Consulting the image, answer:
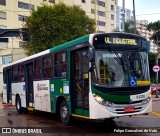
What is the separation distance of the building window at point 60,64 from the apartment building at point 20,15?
19996 mm

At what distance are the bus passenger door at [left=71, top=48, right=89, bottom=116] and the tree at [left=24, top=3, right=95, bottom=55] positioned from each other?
2771cm

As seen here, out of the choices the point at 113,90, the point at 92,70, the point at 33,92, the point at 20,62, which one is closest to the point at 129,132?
the point at 113,90

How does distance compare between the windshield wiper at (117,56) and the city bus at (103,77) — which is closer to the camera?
the city bus at (103,77)

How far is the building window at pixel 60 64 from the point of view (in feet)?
41.6

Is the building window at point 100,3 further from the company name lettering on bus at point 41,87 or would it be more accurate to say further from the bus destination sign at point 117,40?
the bus destination sign at point 117,40

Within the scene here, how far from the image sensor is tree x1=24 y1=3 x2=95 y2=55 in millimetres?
40344

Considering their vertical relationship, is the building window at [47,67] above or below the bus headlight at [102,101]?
above

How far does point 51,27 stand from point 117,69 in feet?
103

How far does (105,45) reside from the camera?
35.4ft

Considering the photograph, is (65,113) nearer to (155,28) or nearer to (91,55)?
(91,55)

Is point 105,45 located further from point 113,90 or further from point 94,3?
point 94,3

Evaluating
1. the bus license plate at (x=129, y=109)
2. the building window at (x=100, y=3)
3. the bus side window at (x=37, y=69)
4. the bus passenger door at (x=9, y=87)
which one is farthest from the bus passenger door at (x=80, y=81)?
the building window at (x=100, y=3)

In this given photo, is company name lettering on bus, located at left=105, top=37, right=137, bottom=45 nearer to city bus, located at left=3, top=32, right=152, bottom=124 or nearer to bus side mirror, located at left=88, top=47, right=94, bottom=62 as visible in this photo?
city bus, located at left=3, top=32, right=152, bottom=124

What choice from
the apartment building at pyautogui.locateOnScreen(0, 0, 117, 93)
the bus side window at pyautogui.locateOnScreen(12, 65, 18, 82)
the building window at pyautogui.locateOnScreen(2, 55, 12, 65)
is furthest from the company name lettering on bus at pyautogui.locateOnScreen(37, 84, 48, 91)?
the building window at pyautogui.locateOnScreen(2, 55, 12, 65)
